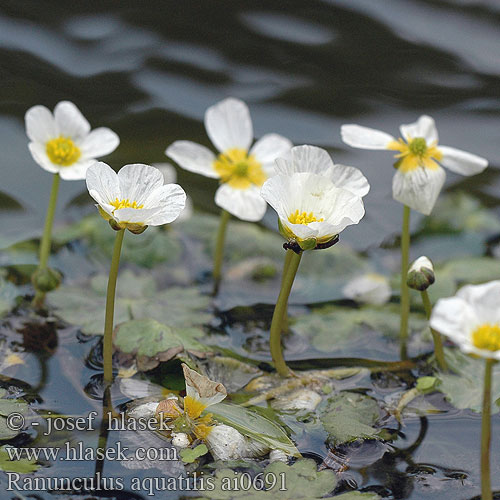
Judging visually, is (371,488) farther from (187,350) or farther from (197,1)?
(197,1)

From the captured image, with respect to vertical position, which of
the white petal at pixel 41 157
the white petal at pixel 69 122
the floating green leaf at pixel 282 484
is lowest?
the floating green leaf at pixel 282 484

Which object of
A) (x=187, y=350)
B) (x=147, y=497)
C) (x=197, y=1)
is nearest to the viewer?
(x=147, y=497)

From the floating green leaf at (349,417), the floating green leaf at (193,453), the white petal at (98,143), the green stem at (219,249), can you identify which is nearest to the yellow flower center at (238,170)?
the green stem at (219,249)

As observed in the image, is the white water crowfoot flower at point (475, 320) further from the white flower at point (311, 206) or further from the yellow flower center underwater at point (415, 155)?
the yellow flower center underwater at point (415, 155)

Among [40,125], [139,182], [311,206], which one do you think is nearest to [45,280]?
[40,125]

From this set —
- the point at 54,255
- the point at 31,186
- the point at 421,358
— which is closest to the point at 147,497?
the point at 421,358

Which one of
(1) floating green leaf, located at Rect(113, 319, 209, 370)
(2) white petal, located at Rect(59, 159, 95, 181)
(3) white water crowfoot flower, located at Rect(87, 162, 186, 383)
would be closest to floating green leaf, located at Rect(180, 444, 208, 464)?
(1) floating green leaf, located at Rect(113, 319, 209, 370)

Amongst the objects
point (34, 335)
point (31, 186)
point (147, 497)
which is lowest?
point (147, 497)
